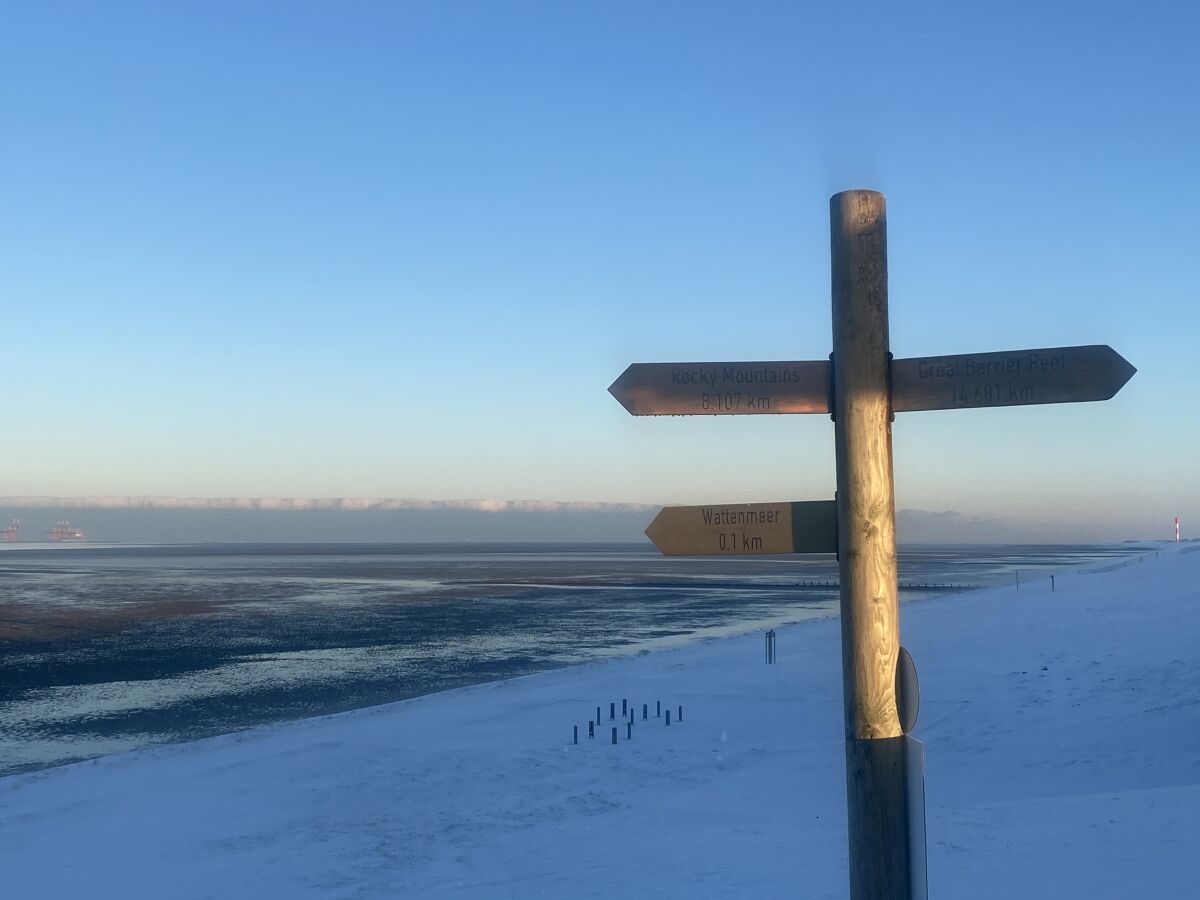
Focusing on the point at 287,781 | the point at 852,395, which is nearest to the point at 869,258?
the point at 852,395

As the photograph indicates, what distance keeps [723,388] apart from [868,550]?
99cm

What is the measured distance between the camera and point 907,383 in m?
4.19

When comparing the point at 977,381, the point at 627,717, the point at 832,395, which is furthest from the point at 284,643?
the point at 977,381

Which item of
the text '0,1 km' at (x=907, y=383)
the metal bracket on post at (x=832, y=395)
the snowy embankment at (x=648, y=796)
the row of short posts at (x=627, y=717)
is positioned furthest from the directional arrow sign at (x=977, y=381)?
the row of short posts at (x=627, y=717)

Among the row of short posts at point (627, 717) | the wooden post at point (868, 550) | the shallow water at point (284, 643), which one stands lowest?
the shallow water at point (284, 643)

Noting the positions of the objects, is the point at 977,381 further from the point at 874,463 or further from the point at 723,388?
the point at 723,388

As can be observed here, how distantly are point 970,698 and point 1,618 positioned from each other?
2447 inches

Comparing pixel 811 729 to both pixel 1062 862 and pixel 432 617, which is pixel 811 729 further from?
pixel 432 617

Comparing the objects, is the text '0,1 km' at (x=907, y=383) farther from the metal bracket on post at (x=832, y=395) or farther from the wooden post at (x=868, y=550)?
the wooden post at (x=868, y=550)

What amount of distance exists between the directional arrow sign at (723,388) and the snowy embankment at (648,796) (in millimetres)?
4564

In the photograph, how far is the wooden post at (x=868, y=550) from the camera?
4004 millimetres

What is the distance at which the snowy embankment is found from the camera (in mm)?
8508

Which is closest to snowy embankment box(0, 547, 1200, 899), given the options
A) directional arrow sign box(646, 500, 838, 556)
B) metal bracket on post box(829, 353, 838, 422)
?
directional arrow sign box(646, 500, 838, 556)

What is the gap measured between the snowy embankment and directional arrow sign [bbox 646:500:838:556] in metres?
4.14
